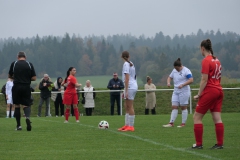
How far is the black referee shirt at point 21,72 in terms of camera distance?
16498 millimetres

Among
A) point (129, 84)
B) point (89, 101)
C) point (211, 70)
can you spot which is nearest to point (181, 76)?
point (129, 84)

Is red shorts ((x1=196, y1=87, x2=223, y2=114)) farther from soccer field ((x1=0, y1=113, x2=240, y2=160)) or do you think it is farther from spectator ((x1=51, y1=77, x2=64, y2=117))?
spectator ((x1=51, y1=77, x2=64, y2=117))

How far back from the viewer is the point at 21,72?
648 inches

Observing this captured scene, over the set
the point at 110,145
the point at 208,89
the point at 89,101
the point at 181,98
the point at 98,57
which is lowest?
the point at 110,145

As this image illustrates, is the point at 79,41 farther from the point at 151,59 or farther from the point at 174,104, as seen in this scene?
the point at 174,104

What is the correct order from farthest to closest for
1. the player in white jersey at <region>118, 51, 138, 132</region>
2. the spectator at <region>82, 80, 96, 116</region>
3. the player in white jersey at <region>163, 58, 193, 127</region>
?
the spectator at <region>82, 80, 96, 116</region>
the player in white jersey at <region>163, 58, 193, 127</region>
the player in white jersey at <region>118, 51, 138, 132</region>

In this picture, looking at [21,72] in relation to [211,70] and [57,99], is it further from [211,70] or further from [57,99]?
[57,99]

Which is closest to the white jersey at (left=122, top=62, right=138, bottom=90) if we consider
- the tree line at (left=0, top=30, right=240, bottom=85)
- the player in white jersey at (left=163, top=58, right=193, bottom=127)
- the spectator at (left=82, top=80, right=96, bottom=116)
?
the player in white jersey at (left=163, top=58, right=193, bottom=127)

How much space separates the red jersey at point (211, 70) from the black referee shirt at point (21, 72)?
21.7ft

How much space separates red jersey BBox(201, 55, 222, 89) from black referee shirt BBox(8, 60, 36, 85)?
6605mm

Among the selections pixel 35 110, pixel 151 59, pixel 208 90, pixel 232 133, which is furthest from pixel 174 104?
pixel 151 59

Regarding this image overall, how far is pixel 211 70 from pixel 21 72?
6657 mm

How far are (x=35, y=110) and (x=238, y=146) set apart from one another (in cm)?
2636

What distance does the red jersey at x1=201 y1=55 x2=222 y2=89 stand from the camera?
1120 centimetres
